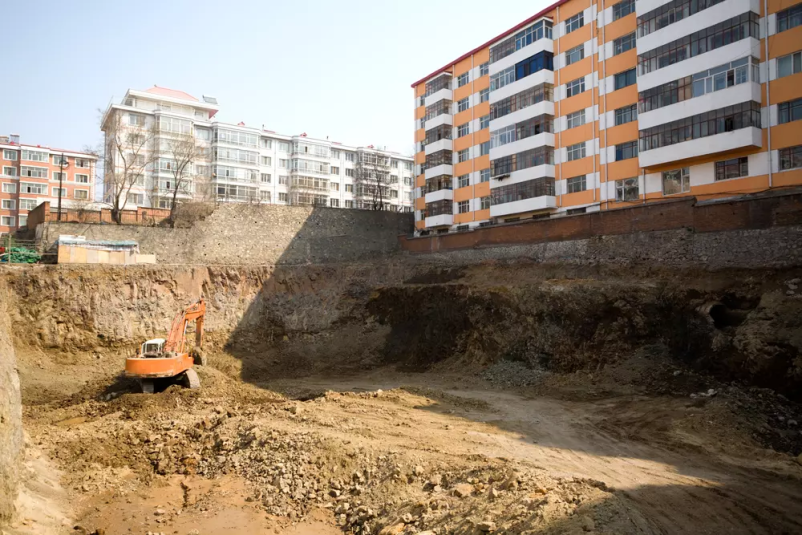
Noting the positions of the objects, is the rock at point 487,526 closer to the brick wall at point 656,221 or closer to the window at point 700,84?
the brick wall at point 656,221

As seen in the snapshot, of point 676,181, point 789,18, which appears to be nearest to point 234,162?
point 676,181

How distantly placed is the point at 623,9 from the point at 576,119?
6.95 metres

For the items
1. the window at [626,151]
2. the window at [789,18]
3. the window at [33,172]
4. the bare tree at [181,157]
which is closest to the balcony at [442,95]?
the window at [626,151]

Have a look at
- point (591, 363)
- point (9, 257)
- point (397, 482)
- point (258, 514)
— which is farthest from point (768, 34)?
point (9, 257)

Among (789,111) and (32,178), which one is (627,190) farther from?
(32,178)

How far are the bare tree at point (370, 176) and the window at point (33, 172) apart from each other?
132 ft

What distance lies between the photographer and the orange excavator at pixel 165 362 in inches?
742

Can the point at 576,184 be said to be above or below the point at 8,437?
above

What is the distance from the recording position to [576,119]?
35.1 m

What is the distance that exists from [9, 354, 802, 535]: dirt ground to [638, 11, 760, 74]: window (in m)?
Answer: 18.8

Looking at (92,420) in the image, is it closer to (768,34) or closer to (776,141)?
(776,141)

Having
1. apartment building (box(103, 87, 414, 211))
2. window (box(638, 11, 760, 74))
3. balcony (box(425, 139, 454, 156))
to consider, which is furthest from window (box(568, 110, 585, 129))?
apartment building (box(103, 87, 414, 211))

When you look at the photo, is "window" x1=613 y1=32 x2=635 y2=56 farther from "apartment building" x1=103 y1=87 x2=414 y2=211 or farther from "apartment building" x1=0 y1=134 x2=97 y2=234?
"apartment building" x1=0 y1=134 x2=97 y2=234

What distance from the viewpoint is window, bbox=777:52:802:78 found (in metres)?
24.3
